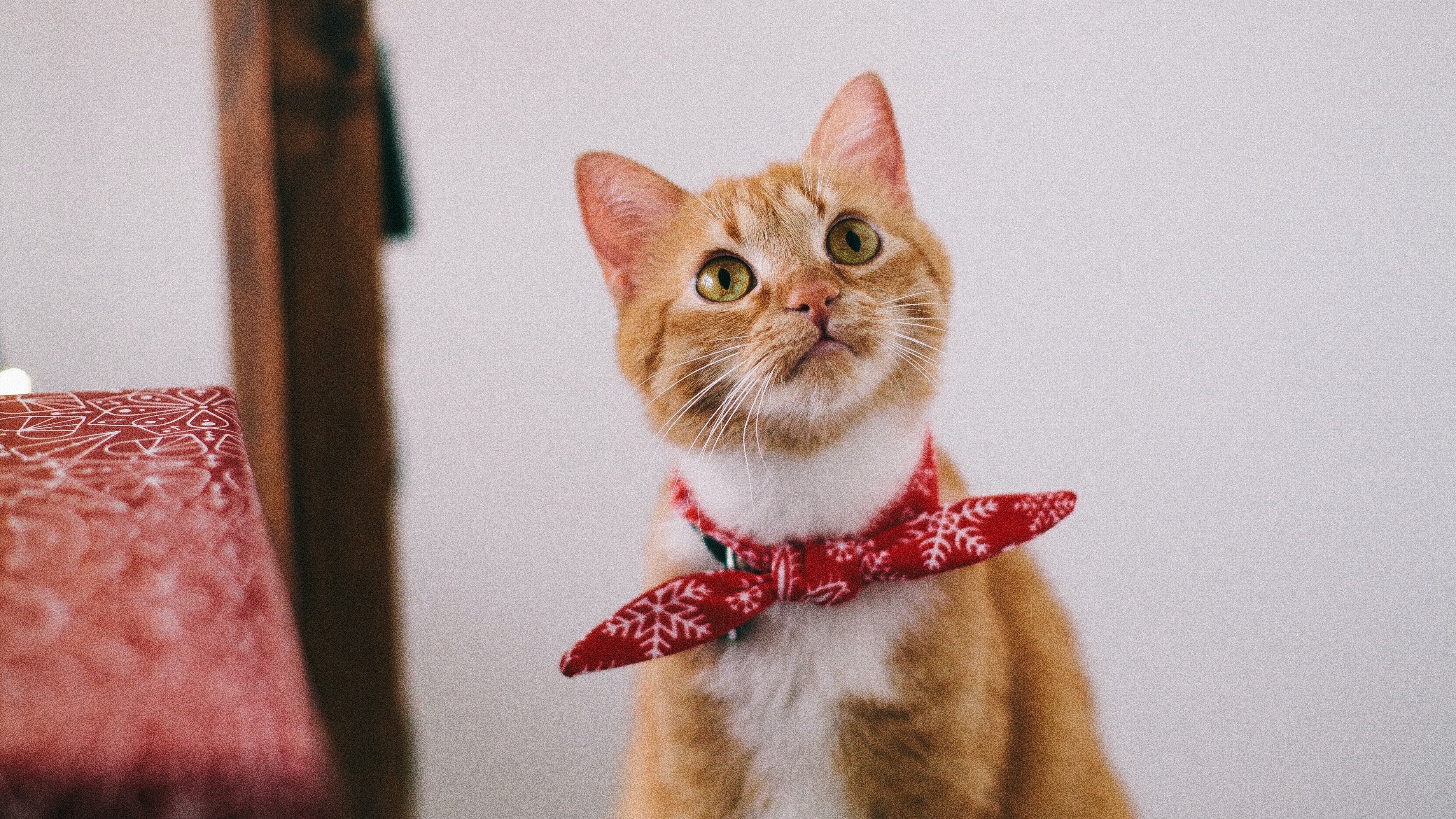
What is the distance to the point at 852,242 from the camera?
0.67 metres

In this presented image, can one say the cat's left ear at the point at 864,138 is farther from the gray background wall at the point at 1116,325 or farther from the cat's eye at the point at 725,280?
the gray background wall at the point at 1116,325

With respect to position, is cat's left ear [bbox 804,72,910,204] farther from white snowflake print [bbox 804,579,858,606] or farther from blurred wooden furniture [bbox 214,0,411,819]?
blurred wooden furniture [bbox 214,0,411,819]

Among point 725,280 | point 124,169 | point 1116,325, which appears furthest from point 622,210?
point 124,169

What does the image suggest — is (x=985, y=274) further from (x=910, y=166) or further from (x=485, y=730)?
(x=485, y=730)

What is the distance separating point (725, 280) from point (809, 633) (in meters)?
0.28

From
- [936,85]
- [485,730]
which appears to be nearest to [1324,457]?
[936,85]

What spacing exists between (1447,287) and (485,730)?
1.37 meters

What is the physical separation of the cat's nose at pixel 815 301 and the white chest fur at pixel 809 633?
0.09 m

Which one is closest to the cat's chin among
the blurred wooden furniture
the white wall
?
the blurred wooden furniture

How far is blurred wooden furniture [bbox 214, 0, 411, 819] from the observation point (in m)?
0.78

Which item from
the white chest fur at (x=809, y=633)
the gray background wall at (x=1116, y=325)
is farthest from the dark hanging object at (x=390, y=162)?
the white chest fur at (x=809, y=633)

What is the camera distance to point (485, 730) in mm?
1196

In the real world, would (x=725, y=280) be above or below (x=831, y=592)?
above

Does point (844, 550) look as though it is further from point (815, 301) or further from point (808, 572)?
point (815, 301)
